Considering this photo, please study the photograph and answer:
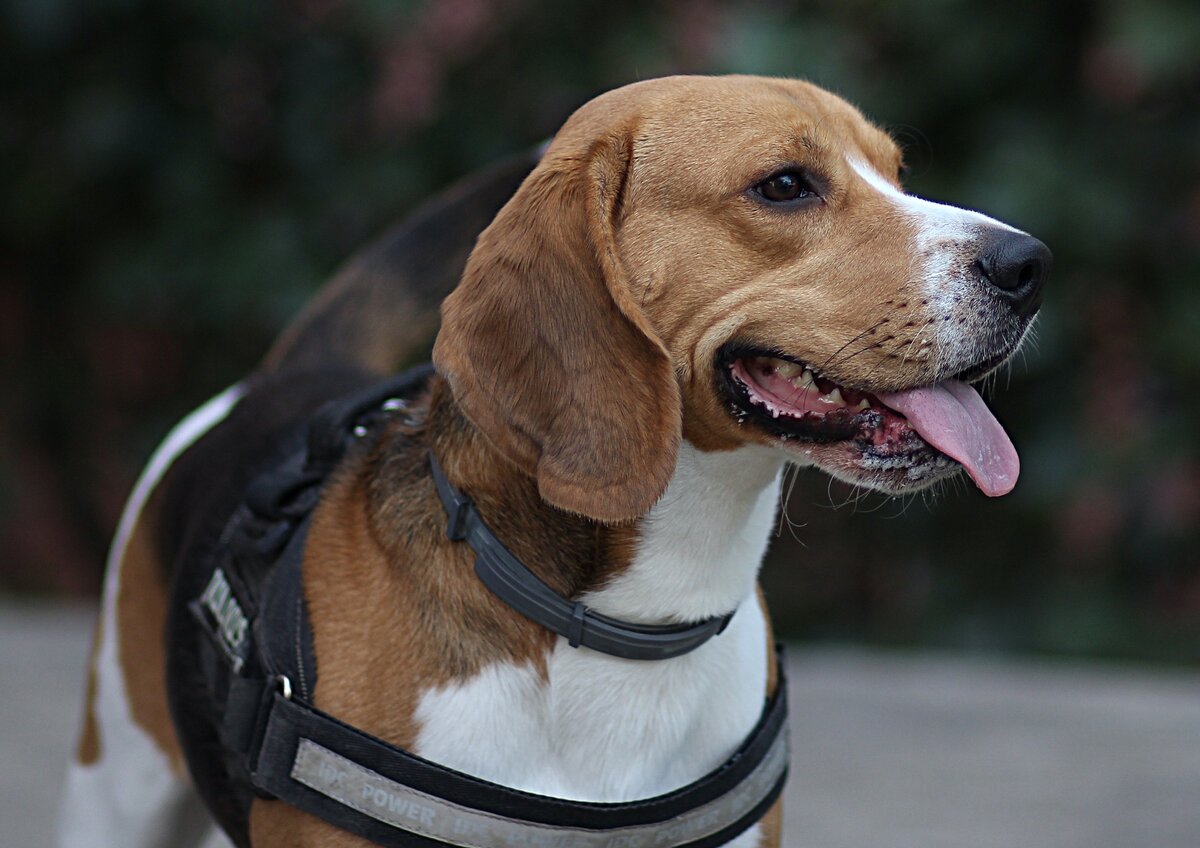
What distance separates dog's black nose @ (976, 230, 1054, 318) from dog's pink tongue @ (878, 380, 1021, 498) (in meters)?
0.14

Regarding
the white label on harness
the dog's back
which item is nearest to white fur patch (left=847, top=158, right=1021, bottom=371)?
the dog's back

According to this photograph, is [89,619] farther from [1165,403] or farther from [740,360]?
[740,360]

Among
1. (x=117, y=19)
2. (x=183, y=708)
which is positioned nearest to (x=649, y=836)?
(x=183, y=708)

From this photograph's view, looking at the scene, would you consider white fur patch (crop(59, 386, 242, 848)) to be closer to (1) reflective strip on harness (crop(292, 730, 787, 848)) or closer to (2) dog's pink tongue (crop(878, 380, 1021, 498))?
(1) reflective strip on harness (crop(292, 730, 787, 848))

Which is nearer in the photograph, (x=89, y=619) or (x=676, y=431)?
(x=676, y=431)

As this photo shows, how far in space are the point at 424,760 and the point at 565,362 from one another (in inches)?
21.6

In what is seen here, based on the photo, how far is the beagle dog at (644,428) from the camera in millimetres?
2021

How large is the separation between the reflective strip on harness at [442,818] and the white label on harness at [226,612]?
0.26 metres

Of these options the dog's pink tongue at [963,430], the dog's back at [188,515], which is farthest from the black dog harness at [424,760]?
the dog's pink tongue at [963,430]

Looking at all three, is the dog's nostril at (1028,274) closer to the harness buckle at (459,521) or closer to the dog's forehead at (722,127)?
the dog's forehead at (722,127)

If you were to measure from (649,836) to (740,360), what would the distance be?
65 centimetres

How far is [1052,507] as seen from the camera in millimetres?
4676

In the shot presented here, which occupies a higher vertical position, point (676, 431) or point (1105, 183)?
point (676, 431)

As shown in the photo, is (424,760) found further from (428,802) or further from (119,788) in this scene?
(119,788)
